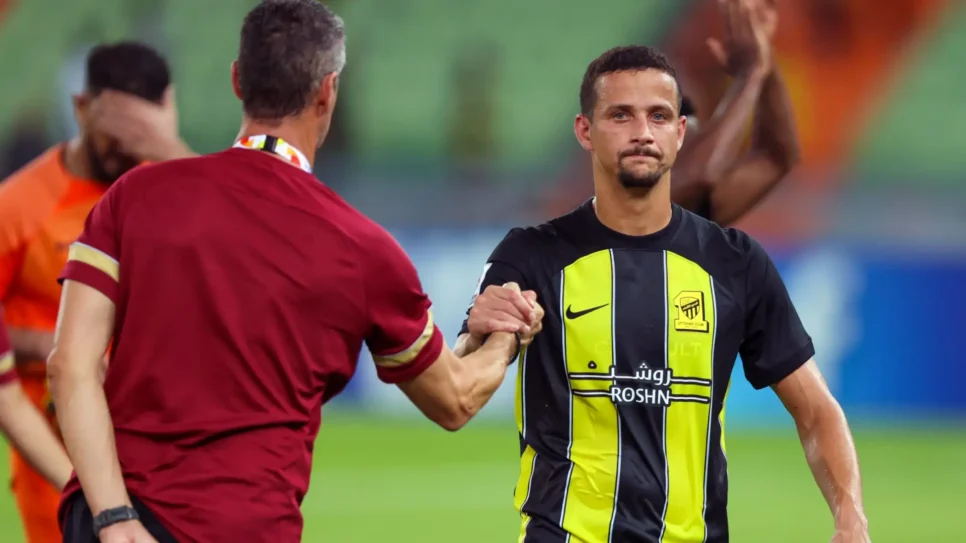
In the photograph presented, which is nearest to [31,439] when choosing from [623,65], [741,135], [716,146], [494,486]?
[623,65]

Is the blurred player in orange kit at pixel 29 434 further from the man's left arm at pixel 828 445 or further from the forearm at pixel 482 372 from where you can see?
the man's left arm at pixel 828 445

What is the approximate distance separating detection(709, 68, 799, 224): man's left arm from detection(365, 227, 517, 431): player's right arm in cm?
161

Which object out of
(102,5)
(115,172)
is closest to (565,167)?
(102,5)

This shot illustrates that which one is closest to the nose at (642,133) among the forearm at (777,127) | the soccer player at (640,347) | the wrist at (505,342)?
the soccer player at (640,347)

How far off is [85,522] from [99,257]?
542mm

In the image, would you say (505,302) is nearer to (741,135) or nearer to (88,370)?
(88,370)

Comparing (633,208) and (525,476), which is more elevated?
(633,208)

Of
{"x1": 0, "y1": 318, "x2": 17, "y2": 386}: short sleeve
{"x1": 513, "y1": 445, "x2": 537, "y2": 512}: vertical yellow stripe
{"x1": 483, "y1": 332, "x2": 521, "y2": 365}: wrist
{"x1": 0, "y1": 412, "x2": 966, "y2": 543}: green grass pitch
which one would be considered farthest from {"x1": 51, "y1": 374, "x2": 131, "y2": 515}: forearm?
{"x1": 0, "y1": 412, "x2": 966, "y2": 543}: green grass pitch

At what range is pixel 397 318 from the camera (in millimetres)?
3234

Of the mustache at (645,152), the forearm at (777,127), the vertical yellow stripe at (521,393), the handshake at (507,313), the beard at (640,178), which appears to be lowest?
the vertical yellow stripe at (521,393)

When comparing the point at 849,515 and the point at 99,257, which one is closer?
the point at 99,257

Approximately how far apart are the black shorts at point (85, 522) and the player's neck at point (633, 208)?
1537mm

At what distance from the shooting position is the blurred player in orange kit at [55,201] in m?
4.91

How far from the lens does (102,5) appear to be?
60.0 ft
